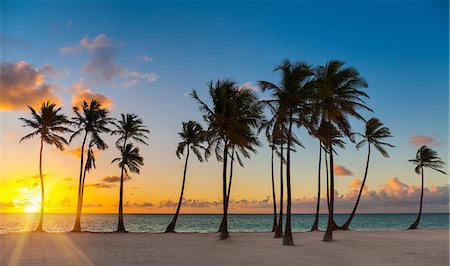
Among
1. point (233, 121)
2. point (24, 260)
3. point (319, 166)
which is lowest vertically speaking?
point (24, 260)

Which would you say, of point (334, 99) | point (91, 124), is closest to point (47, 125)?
point (91, 124)

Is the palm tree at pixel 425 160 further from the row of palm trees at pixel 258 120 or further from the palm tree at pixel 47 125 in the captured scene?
the palm tree at pixel 47 125

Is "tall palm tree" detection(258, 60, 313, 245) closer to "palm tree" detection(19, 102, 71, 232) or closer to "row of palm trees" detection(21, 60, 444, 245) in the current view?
"row of palm trees" detection(21, 60, 444, 245)

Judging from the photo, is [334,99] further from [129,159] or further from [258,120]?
[129,159]

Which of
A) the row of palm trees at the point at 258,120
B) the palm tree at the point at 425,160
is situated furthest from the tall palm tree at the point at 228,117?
the palm tree at the point at 425,160

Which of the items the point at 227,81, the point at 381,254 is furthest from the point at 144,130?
the point at 381,254

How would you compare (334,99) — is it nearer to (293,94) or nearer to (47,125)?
(293,94)

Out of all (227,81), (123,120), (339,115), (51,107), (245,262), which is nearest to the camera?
(245,262)

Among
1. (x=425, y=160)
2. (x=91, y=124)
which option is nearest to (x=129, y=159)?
(x=91, y=124)

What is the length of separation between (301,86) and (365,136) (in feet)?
68.6

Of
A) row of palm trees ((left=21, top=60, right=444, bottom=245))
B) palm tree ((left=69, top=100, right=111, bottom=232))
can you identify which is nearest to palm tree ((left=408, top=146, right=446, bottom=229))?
row of palm trees ((left=21, top=60, right=444, bottom=245))

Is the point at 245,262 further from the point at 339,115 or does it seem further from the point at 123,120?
the point at 123,120

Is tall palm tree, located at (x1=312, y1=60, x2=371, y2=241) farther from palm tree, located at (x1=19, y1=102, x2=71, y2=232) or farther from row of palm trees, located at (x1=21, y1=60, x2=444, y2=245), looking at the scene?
palm tree, located at (x1=19, y1=102, x2=71, y2=232)

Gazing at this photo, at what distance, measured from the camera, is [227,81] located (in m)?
30.7
